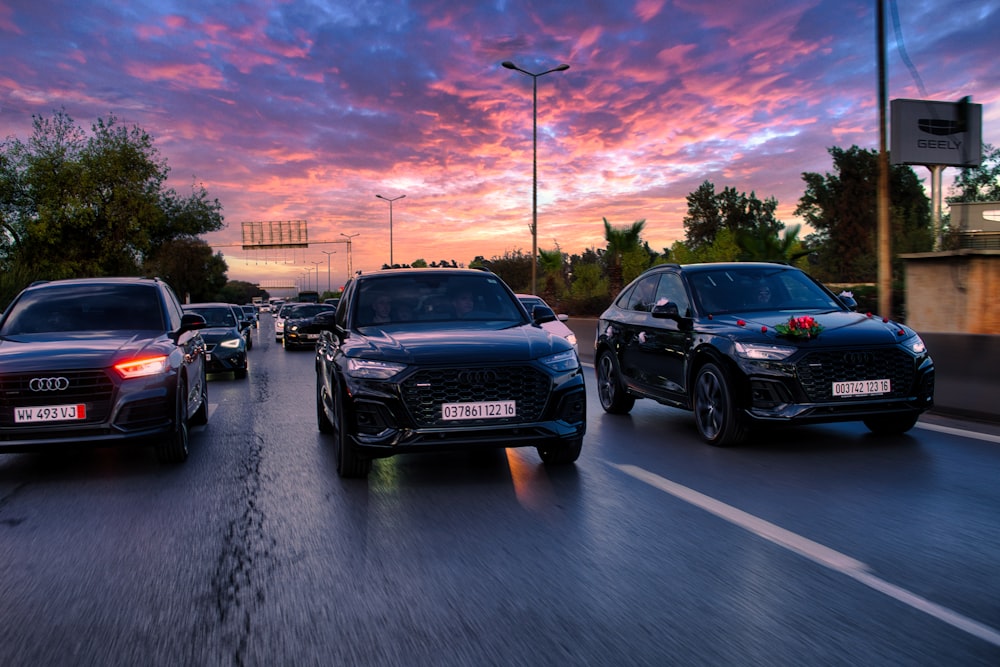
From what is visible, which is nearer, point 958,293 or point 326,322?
point 326,322

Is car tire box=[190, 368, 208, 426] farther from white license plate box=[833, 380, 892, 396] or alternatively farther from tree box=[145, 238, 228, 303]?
tree box=[145, 238, 228, 303]

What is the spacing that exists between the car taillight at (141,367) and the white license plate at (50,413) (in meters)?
0.41

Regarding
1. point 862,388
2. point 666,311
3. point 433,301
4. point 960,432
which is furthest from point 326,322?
point 960,432

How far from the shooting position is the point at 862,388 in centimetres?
770

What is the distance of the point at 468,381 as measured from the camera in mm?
6371

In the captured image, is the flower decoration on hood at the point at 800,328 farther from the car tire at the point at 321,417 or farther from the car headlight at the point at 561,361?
the car tire at the point at 321,417

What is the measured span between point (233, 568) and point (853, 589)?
303 centimetres

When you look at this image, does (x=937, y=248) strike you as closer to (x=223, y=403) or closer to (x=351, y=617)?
(x=223, y=403)

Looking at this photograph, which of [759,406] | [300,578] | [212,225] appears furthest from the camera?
[212,225]

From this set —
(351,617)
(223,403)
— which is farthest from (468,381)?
(223,403)

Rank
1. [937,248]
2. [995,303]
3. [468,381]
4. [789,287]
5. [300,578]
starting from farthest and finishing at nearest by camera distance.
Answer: [937,248] < [995,303] < [789,287] < [468,381] < [300,578]

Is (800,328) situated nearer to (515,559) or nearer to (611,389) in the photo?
(611,389)

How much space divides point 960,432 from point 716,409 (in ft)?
8.02

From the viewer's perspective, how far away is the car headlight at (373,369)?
639 cm
